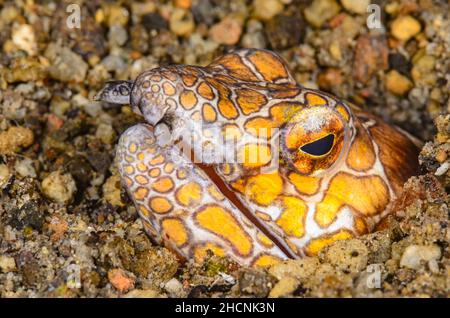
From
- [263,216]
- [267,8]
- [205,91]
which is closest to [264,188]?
[263,216]

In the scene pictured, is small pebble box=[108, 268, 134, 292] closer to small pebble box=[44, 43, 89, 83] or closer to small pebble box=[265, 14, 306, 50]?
small pebble box=[44, 43, 89, 83]

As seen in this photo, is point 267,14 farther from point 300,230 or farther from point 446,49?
point 300,230

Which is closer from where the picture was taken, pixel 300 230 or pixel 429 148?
pixel 300 230

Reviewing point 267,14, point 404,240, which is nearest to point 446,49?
point 267,14

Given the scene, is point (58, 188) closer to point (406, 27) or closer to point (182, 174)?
point (182, 174)

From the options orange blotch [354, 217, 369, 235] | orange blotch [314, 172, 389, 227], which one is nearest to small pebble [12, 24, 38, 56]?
orange blotch [314, 172, 389, 227]

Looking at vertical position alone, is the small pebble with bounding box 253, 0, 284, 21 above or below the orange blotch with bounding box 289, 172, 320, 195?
above
